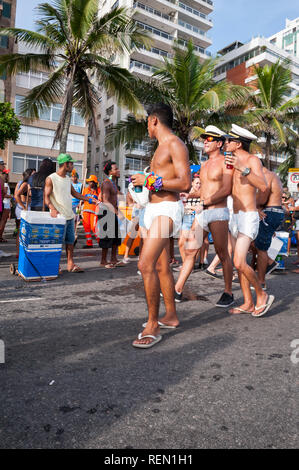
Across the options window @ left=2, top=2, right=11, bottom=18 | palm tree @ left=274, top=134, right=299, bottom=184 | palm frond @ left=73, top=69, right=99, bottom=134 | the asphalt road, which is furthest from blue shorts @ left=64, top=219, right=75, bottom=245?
window @ left=2, top=2, right=11, bottom=18

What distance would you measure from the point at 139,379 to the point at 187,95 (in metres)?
15.0

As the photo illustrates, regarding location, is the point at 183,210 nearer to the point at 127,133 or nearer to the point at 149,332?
the point at 149,332

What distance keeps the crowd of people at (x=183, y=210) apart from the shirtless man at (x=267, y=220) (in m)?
0.01

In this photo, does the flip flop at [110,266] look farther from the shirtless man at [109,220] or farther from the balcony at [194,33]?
the balcony at [194,33]

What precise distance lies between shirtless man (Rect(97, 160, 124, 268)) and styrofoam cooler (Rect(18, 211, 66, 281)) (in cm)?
144

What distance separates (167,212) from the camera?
124 inches

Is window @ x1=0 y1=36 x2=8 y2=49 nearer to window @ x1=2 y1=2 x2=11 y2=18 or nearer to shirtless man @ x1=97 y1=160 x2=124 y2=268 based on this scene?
window @ x1=2 y1=2 x2=11 y2=18

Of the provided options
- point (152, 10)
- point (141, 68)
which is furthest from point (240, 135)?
point (152, 10)

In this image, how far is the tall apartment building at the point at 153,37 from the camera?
1524 inches

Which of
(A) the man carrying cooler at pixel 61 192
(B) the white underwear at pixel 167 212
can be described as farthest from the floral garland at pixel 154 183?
(A) the man carrying cooler at pixel 61 192

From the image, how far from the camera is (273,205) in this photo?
5.23m

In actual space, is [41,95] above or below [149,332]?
above
